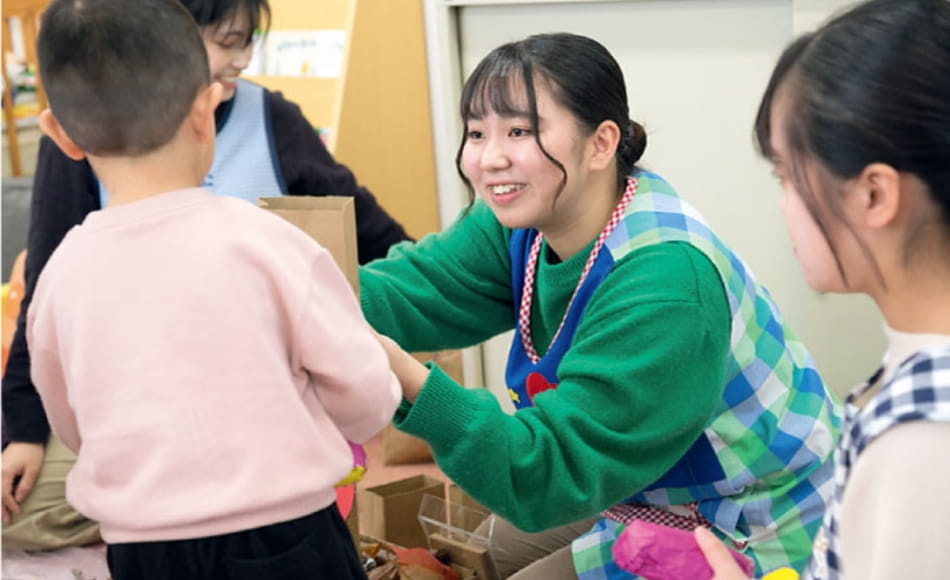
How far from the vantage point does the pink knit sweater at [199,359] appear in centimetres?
101

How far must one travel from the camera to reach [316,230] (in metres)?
1.32

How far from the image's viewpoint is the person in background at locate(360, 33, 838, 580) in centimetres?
129

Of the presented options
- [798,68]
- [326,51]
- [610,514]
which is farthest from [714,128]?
[798,68]

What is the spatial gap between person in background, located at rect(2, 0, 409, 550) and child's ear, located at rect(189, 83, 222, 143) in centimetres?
66

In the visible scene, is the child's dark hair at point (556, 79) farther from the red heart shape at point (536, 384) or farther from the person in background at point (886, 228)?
the person in background at point (886, 228)

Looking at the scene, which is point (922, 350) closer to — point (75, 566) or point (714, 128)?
point (75, 566)

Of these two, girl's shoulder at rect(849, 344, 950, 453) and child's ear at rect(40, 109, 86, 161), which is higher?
child's ear at rect(40, 109, 86, 161)

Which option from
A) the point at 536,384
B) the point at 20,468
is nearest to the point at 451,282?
the point at 536,384

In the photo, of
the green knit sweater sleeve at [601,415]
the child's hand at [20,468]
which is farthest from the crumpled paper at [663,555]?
the child's hand at [20,468]

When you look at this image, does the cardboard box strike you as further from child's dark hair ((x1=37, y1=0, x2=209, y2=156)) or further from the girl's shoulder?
the girl's shoulder

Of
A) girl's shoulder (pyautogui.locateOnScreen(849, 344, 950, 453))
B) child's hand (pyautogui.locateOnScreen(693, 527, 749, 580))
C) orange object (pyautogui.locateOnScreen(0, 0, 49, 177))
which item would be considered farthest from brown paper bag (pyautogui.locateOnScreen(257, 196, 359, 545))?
orange object (pyautogui.locateOnScreen(0, 0, 49, 177))

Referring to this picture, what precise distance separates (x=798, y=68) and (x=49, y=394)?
720mm

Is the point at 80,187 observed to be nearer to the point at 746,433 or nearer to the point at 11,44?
the point at 746,433

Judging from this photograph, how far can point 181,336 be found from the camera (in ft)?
3.32
